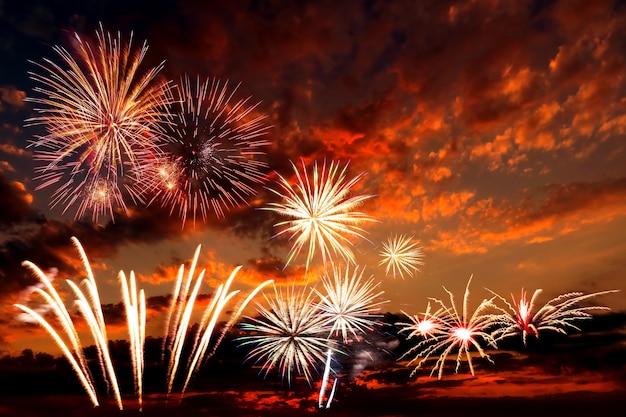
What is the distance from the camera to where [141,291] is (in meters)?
38.4

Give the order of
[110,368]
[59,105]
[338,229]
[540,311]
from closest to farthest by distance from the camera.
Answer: [59,105] < [338,229] < [540,311] < [110,368]

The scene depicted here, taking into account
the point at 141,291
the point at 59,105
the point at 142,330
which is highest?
the point at 59,105

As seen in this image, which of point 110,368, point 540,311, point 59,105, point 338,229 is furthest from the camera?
point 110,368

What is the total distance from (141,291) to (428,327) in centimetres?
2017

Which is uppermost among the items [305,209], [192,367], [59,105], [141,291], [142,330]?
[59,105]

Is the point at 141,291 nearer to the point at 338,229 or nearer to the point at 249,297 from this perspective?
the point at 249,297

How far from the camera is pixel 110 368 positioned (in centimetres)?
3938

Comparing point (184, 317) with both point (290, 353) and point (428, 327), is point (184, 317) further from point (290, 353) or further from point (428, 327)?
point (428, 327)

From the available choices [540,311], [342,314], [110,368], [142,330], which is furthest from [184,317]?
[540,311]

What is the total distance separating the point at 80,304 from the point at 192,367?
8968mm

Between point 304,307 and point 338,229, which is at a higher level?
point 338,229

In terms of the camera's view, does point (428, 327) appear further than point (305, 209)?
Yes

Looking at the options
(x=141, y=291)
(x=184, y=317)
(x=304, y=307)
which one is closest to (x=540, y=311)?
(x=304, y=307)

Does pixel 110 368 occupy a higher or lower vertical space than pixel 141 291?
lower
